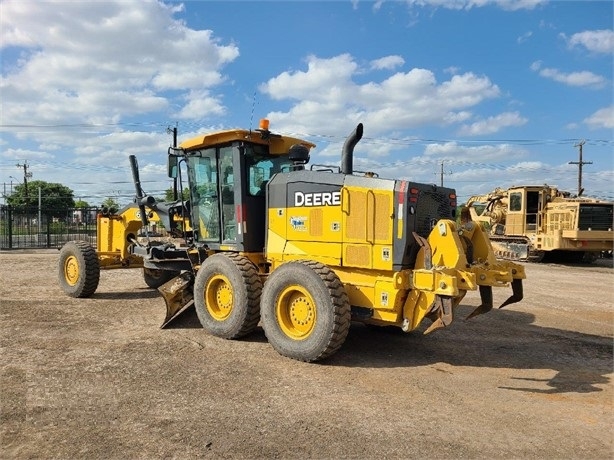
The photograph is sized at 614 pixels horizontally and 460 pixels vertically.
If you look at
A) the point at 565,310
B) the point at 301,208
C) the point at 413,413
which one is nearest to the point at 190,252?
the point at 301,208

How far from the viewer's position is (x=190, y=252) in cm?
839

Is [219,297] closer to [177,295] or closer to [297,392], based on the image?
[177,295]

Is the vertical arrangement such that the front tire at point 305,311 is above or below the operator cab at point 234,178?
below

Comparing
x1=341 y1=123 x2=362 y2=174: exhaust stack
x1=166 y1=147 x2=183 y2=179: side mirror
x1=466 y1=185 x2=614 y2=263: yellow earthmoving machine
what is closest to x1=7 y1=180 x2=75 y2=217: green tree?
x1=466 y1=185 x2=614 y2=263: yellow earthmoving machine

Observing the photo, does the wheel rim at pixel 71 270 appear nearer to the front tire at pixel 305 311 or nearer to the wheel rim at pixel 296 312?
the front tire at pixel 305 311

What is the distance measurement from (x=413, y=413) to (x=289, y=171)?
12.6 ft

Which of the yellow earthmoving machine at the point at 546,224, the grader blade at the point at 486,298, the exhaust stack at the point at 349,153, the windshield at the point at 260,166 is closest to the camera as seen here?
the grader blade at the point at 486,298

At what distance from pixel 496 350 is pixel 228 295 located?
3665 millimetres

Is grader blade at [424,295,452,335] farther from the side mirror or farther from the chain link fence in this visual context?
the chain link fence

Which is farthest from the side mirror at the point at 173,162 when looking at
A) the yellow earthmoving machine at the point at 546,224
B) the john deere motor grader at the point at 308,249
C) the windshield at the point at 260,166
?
the yellow earthmoving machine at the point at 546,224

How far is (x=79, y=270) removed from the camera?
10.0m

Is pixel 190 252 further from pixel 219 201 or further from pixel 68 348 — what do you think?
pixel 68 348

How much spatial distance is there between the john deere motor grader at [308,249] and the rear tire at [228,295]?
0.01 metres

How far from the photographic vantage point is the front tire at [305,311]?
576 centimetres
